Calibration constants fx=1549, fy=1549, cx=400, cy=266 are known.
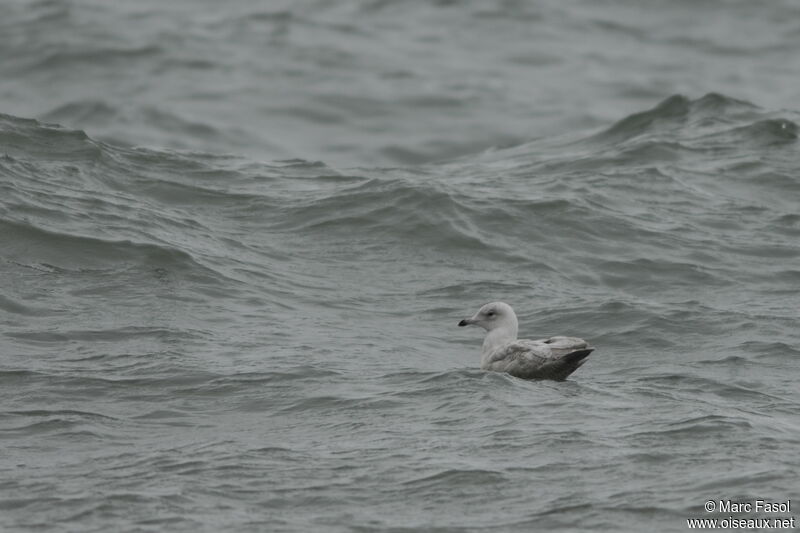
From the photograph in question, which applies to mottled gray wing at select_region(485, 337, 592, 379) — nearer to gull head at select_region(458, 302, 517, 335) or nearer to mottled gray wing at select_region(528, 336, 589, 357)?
mottled gray wing at select_region(528, 336, 589, 357)

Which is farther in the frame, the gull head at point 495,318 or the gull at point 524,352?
the gull head at point 495,318

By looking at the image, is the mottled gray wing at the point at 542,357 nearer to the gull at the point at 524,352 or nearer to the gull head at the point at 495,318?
the gull at the point at 524,352

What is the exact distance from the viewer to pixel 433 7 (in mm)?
38844

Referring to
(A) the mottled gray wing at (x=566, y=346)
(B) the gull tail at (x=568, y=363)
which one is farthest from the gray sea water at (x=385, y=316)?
(A) the mottled gray wing at (x=566, y=346)

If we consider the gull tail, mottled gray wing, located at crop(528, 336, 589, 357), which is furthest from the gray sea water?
mottled gray wing, located at crop(528, 336, 589, 357)

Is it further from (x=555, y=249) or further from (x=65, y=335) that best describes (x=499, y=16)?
(x=65, y=335)

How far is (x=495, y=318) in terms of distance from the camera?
12305 millimetres

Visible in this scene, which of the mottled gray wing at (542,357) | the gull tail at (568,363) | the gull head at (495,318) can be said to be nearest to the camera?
the gull tail at (568,363)

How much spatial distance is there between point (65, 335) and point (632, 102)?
21.1 m

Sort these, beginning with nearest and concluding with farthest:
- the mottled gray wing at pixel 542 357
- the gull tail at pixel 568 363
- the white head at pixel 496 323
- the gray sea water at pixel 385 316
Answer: the gray sea water at pixel 385 316, the gull tail at pixel 568 363, the mottled gray wing at pixel 542 357, the white head at pixel 496 323

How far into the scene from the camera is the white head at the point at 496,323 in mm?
12086

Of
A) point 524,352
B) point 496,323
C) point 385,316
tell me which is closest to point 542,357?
point 524,352

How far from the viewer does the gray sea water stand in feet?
28.8

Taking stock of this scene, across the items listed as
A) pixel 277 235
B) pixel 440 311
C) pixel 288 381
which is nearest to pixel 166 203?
pixel 277 235
